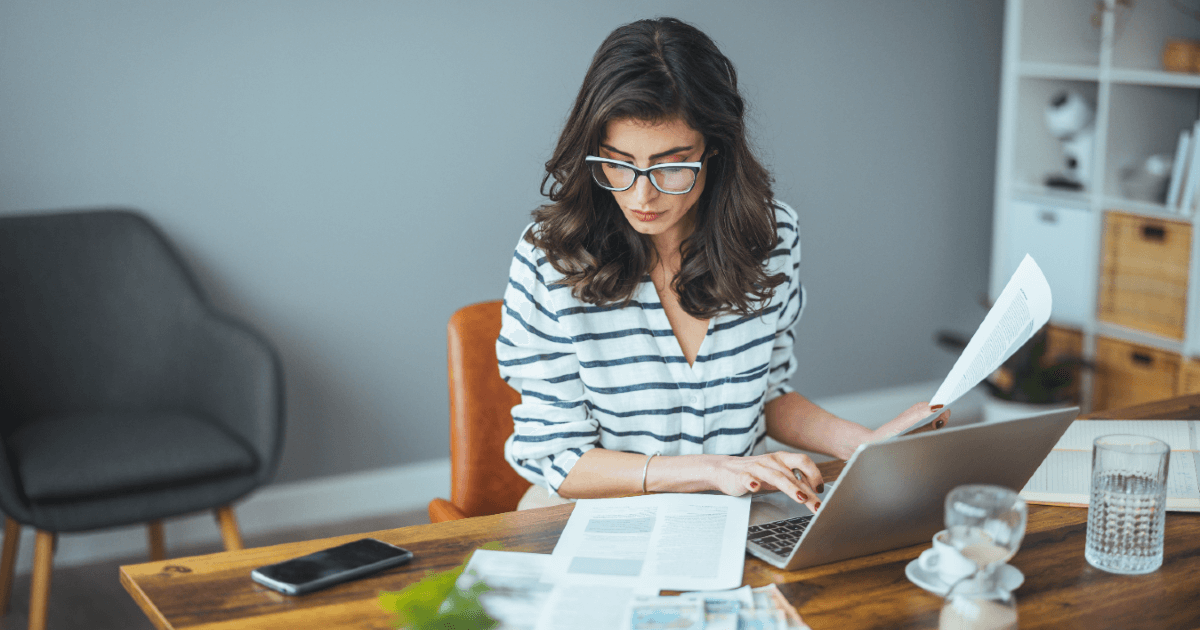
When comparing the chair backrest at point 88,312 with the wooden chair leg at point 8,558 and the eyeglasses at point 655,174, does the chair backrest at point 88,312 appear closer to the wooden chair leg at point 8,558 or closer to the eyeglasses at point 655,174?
the wooden chair leg at point 8,558

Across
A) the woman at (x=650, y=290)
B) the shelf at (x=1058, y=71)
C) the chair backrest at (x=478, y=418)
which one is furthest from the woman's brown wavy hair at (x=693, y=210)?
the shelf at (x=1058, y=71)

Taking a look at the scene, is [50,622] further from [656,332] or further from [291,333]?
[656,332]

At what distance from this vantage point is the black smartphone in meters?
1.01

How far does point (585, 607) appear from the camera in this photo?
3.11 feet

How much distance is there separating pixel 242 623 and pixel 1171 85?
3.12 metres

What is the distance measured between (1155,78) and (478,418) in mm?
2377

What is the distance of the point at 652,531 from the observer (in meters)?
1.11

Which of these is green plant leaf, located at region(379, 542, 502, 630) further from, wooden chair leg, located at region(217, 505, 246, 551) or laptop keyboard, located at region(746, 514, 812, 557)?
wooden chair leg, located at region(217, 505, 246, 551)

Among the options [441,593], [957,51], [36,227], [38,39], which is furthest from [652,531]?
[957,51]

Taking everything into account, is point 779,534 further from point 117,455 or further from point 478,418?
point 117,455

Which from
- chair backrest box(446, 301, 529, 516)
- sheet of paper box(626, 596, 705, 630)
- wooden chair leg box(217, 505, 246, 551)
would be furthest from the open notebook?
wooden chair leg box(217, 505, 246, 551)

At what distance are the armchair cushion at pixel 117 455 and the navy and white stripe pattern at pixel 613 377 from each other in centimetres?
97

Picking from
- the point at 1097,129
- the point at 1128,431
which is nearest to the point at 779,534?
the point at 1128,431

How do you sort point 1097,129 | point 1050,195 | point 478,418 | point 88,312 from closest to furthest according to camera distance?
1. point 478,418
2. point 88,312
3. point 1097,129
4. point 1050,195
